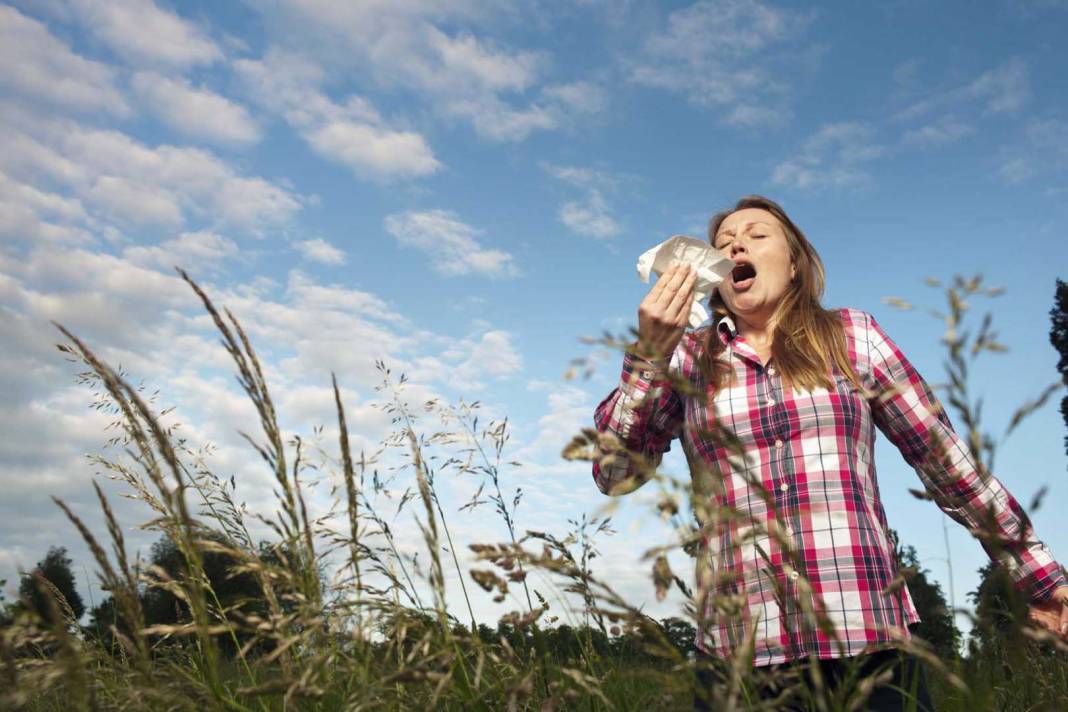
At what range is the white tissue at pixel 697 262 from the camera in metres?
3.72

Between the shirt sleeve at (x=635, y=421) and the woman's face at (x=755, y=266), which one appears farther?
the woman's face at (x=755, y=266)

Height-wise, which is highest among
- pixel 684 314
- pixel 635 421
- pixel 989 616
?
pixel 684 314

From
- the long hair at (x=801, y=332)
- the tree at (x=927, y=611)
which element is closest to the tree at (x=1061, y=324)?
the tree at (x=927, y=611)

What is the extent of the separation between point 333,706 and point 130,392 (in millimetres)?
1042

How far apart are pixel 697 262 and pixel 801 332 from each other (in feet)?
1.82

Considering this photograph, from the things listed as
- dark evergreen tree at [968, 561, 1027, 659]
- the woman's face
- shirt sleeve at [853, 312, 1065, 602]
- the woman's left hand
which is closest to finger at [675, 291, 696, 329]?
the woman's face

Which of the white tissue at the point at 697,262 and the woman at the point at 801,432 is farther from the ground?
the white tissue at the point at 697,262

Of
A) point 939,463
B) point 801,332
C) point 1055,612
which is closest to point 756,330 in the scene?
point 801,332

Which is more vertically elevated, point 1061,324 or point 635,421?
point 1061,324

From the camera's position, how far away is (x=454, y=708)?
247cm

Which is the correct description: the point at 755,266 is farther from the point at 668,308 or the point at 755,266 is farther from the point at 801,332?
the point at 668,308

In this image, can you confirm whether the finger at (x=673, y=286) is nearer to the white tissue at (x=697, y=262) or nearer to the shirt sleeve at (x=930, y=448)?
the white tissue at (x=697, y=262)

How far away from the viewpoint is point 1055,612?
3109mm

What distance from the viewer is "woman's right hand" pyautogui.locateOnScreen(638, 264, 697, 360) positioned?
345cm
